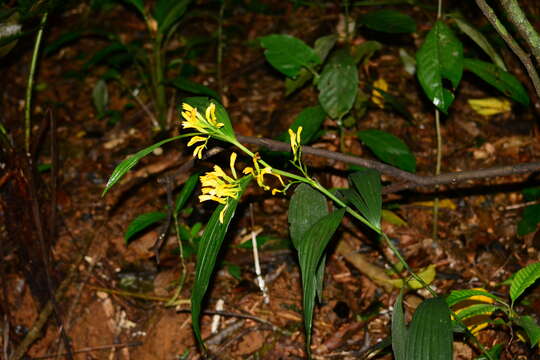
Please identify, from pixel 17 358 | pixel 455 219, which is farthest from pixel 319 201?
pixel 17 358

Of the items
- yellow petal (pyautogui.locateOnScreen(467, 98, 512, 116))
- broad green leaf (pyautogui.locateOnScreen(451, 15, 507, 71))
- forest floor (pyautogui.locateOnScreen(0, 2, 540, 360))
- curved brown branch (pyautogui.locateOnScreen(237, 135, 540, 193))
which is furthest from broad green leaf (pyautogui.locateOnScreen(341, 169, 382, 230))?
yellow petal (pyautogui.locateOnScreen(467, 98, 512, 116))

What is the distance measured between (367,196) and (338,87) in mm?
681

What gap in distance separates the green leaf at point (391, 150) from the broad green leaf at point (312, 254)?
0.64m

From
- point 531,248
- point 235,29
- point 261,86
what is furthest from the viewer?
point 235,29

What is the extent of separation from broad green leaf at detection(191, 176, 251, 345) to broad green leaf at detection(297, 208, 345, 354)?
197 millimetres

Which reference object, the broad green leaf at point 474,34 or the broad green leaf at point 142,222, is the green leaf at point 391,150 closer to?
the broad green leaf at point 474,34

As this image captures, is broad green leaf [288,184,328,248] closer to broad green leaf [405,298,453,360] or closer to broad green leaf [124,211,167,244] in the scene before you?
broad green leaf [405,298,453,360]

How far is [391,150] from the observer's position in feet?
6.88

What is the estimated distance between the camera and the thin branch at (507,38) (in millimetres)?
1483

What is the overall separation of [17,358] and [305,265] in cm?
131

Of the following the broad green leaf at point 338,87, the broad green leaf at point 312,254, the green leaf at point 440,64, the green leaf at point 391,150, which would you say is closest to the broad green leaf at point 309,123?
the broad green leaf at point 338,87

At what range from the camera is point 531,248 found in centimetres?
214

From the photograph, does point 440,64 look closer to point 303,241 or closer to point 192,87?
point 303,241

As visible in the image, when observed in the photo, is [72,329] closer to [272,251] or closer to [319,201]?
[272,251]
